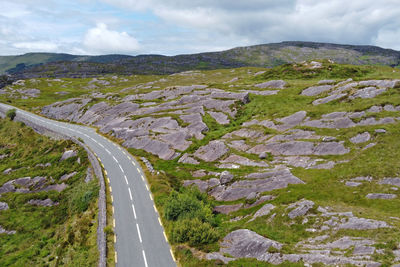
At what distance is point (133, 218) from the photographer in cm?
3259

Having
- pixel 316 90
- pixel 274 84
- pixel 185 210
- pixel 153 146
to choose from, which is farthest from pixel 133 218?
pixel 274 84

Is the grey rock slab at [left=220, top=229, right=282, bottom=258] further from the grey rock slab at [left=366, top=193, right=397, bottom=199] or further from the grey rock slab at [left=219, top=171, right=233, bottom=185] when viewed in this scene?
the grey rock slab at [left=219, top=171, right=233, bottom=185]

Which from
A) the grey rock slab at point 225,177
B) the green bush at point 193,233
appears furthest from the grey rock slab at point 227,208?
the green bush at point 193,233

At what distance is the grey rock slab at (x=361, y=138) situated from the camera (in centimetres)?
4100

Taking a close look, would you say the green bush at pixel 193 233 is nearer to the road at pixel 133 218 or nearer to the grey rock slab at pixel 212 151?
the road at pixel 133 218

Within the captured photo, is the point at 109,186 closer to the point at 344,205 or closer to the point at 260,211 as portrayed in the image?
the point at 260,211

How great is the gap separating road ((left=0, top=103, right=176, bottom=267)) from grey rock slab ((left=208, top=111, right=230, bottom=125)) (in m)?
24.9

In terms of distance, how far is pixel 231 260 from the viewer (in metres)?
22.5

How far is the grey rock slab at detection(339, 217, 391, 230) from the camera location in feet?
71.4

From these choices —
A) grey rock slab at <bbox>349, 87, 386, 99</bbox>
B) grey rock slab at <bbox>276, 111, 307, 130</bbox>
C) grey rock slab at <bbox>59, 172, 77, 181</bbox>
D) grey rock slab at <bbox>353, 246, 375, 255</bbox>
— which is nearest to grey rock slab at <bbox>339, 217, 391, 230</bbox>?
grey rock slab at <bbox>353, 246, 375, 255</bbox>

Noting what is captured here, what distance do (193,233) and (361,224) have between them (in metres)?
15.7

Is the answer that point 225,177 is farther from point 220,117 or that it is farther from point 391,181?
point 220,117

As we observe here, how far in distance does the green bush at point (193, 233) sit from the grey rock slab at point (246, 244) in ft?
4.74

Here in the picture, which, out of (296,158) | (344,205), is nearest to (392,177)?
(344,205)
